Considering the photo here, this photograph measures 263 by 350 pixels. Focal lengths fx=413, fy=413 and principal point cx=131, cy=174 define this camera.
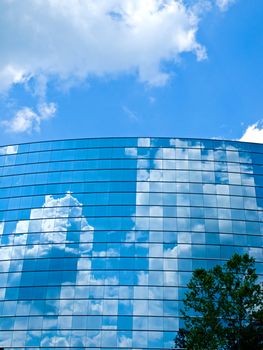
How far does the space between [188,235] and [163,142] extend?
13177 mm

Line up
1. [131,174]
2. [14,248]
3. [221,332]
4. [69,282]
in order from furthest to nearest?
[131,174] → [14,248] → [69,282] → [221,332]

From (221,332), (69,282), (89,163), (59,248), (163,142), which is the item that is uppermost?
(163,142)

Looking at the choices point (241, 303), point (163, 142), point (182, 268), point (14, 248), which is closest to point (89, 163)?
point (163, 142)

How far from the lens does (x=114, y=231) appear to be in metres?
48.2

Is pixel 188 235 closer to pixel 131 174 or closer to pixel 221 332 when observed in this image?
pixel 131 174

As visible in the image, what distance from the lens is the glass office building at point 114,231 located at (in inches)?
1725

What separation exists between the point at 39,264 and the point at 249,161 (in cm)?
2929

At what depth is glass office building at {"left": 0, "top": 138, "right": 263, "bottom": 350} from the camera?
43.8m

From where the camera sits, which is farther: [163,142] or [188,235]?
[163,142]

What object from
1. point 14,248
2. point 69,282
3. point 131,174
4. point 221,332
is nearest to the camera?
point 221,332

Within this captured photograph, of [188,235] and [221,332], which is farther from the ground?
[188,235]

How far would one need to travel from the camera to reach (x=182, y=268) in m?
46.1

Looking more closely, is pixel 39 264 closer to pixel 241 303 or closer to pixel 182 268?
pixel 182 268

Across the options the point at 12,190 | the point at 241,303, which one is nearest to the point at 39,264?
the point at 12,190
